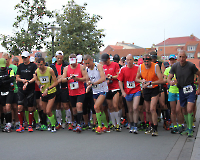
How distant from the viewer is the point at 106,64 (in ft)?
28.8

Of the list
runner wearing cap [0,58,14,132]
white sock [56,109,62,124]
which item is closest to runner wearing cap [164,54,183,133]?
→ white sock [56,109,62,124]

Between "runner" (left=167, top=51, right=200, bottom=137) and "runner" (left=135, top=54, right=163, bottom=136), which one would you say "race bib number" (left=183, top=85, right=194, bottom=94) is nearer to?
"runner" (left=167, top=51, right=200, bottom=137)

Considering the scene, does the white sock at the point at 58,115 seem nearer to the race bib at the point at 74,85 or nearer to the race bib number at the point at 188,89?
the race bib at the point at 74,85

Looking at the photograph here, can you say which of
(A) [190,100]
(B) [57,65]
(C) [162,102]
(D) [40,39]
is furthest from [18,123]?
(D) [40,39]

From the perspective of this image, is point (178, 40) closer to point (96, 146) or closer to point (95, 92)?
point (95, 92)

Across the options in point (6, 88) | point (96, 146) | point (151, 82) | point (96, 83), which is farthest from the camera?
point (6, 88)

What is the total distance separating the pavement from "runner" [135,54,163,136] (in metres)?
0.60

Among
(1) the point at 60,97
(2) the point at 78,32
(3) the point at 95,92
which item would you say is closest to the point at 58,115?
(1) the point at 60,97

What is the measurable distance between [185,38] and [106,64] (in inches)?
6253

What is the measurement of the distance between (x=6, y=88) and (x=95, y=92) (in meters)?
2.73

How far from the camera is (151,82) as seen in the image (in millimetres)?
7484

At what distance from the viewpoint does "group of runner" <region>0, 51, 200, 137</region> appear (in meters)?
7.62

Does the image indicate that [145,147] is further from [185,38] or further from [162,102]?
[185,38]

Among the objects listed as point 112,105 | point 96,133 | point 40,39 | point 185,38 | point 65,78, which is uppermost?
point 185,38
